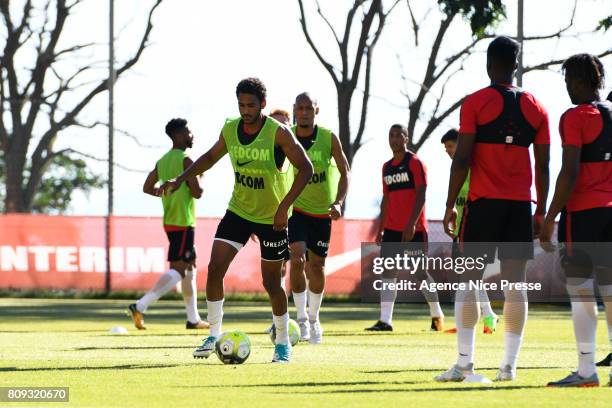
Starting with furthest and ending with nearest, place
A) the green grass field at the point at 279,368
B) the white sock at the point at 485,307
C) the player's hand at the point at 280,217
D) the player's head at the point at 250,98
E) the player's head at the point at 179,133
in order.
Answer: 1. the player's head at the point at 179,133
2. the white sock at the point at 485,307
3. the player's head at the point at 250,98
4. the player's hand at the point at 280,217
5. the green grass field at the point at 279,368

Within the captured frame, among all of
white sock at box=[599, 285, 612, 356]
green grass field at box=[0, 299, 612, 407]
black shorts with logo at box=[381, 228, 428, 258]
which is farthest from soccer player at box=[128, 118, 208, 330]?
white sock at box=[599, 285, 612, 356]

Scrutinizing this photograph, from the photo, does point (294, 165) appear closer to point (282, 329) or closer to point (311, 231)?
point (282, 329)

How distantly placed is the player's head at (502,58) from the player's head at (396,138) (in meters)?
7.39

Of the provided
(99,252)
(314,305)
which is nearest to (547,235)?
(314,305)

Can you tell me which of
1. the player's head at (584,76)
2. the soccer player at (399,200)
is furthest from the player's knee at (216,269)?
the soccer player at (399,200)

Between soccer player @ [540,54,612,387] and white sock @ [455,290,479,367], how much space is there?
0.61m

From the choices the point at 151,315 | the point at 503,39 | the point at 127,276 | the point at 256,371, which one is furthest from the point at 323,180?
the point at 127,276

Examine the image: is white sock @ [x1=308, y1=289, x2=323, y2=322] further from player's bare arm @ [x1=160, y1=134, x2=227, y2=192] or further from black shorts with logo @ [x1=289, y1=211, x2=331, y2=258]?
player's bare arm @ [x1=160, y1=134, x2=227, y2=192]

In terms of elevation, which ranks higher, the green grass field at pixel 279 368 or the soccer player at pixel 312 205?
the soccer player at pixel 312 205

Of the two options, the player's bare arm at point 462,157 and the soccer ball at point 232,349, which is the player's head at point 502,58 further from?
the soccer ball at point 232,349

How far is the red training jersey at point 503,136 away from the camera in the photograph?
10031mm

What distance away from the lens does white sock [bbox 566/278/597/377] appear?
1004 cm

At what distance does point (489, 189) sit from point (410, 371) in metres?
1.90

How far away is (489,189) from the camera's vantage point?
10141 mm
